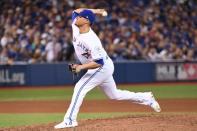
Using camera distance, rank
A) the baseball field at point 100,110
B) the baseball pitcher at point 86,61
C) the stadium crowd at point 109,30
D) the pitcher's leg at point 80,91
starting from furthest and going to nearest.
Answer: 1. the stadium crowd at point 109,30
2. the baseball field at point 100,110
3. the pitcher's leg at point 80,91
4. the baseball pitcher at point 86,61

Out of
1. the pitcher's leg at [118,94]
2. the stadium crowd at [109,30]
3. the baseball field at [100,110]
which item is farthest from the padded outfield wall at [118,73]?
the pitcher's leg at [118,94]

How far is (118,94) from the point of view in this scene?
342 inches

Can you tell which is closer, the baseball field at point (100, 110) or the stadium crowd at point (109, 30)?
the baseball field at point (100, 110)

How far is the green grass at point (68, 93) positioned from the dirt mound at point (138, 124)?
619cm

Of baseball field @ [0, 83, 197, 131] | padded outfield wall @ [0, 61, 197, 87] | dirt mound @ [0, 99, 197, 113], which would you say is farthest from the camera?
padded outfield wall @ [0, 61, 197, 87]

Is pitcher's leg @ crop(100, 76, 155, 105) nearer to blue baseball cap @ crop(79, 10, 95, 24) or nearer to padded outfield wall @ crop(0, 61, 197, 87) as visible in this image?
blue baseball cap @ crop(79, 10, 95, 24)

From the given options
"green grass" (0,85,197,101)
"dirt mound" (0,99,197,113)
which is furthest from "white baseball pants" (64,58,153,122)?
"green grass" (0,85,197,101)

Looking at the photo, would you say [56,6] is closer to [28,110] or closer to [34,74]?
[34,74]

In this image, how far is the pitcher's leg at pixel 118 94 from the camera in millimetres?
8516

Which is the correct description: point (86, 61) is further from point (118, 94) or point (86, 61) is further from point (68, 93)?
point (68, 93)

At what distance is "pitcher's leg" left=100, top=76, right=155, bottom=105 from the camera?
8.52 meters

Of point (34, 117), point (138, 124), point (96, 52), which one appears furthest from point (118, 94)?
point (34, 117)

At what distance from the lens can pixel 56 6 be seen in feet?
68.1

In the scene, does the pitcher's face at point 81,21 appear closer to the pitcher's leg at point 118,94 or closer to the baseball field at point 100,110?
the pitcher's leg at point 118,94
